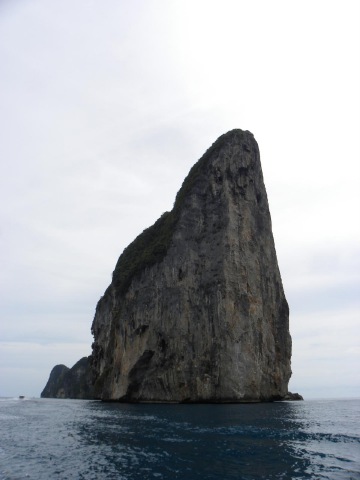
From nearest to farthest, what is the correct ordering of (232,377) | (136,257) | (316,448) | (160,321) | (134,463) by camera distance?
(134,463) < (316,448) < (232,377) < (160,321) < (136,257)

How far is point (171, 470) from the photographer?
15641 millimetres

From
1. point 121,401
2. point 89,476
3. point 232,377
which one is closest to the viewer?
point 89,476

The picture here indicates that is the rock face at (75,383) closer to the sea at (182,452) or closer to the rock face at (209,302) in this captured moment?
the rock face at (209,302)

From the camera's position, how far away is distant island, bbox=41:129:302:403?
58031 mm

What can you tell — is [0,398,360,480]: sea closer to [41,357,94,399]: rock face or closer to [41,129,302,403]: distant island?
[41,129,302,403]: distant island

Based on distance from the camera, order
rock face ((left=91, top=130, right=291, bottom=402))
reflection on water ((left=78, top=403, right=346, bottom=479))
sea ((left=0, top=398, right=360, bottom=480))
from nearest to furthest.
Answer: sea ((left=0, top=398, right=360, bottom=480)) < reflection on water ((left=78, top=403, right=346, bottom=479)) < rock face ((left=91, top=130, right=291, bottom=402))

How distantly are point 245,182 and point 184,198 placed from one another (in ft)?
35.2

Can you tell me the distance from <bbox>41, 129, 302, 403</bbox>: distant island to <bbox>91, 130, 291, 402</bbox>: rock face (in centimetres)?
15

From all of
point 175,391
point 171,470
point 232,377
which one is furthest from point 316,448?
point 175,391

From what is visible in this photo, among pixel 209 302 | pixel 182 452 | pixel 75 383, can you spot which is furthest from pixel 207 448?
pixel 75 383

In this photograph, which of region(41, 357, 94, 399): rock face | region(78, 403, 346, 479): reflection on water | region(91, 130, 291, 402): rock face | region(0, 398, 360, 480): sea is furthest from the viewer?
region(41, 357, 94, 399): rock face

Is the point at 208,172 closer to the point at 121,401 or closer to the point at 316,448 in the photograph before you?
the point at 121,401

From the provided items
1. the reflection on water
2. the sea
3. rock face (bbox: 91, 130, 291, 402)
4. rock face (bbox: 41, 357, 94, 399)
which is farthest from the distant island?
rock face (bbox: 41, 357, 94, 399)

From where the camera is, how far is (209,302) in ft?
201
